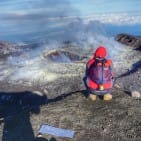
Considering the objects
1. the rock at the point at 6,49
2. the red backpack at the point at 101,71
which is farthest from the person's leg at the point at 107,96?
the rock at the point at 6,49

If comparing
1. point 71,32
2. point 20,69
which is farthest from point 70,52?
point 71,32

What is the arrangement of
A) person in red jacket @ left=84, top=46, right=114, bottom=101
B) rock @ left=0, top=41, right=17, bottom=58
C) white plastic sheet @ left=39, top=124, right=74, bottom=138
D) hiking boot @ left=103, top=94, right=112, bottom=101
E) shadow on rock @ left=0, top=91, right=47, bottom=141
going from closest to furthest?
white plastic sheet @ left=39, top=124, right=74, bottom=138, shadow on rock @ left=0, top=91, right=47, bottom=141, person in red jacket @ left=84, top=46, right=114, bottom=101, hiking boot @ left=103, top=94, right=112, bottom=101, rock @ left=0, top=41, right=17, bottom=58

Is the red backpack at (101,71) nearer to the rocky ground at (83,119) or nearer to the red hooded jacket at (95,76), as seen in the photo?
the red hooded jacket at (95,76)

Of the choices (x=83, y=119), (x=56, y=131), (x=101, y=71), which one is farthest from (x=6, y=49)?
(x=56, y=131)

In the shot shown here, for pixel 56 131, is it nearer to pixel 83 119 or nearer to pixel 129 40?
pixel 83 119

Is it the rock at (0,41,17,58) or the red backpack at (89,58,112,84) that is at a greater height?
the red backpack at (89,58,112,84)

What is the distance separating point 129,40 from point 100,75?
427 inches

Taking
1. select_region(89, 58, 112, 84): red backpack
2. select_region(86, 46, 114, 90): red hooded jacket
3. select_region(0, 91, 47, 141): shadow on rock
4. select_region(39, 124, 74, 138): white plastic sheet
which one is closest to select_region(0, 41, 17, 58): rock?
select_region(0, 91, 47, 141): shadow on rock

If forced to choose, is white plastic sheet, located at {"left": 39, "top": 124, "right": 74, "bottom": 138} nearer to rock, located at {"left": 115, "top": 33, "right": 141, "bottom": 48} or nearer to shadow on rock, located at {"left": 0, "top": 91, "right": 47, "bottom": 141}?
shadow on rock, located at {"left": 0, "top": 91, "right": 47, "bottom": 141}

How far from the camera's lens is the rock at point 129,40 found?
1978 cm

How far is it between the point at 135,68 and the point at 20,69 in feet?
14.4

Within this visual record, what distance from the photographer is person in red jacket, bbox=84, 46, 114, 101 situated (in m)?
A: 10.2

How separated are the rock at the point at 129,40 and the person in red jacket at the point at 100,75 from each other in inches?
367

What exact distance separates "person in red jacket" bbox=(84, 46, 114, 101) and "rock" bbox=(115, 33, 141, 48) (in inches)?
367
